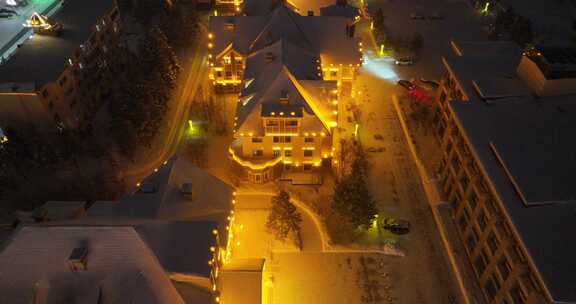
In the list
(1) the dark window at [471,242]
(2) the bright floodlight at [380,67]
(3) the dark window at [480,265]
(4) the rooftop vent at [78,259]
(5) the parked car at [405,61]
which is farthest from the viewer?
(5) the parked car at [405,61]

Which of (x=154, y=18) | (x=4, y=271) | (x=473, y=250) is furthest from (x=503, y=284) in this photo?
(x=154, y=18)

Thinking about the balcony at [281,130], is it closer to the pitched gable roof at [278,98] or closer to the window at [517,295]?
the pitched gable roof at [278,98]

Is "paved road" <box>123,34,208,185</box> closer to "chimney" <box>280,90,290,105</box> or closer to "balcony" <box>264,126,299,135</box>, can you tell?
"balcony" <box>264,126,299,135</box>

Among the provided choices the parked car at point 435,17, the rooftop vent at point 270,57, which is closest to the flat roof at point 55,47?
the rooftop vent at point 270,57

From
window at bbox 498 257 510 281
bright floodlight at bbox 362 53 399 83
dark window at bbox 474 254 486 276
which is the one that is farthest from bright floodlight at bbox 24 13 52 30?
window at bbox 498 257 510 281

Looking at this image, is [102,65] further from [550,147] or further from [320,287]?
[550,147]

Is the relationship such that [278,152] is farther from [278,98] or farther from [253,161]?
[278,98]
